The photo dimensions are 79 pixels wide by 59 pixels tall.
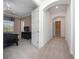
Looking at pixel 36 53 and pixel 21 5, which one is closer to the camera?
pixel 36 53

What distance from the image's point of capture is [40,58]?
349 cm

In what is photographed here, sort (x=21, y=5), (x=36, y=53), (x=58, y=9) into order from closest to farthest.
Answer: (x=36, y=53) → (x=21, y=5) → (x=58, y=9)

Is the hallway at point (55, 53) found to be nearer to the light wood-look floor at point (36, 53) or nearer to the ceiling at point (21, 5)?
the light wood-look floor at point (36, 53)

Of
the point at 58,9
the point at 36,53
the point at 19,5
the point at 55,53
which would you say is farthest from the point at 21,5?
the point at 55,53

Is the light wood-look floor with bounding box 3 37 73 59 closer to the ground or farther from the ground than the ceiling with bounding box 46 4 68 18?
closer to the ground

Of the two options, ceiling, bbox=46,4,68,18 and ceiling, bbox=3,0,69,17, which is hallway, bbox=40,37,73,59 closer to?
ceiling, bbox=3,0,69,17

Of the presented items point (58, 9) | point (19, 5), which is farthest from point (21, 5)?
point (58, 9)

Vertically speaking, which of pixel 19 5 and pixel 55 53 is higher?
pixel 19 5

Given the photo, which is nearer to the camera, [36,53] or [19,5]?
[36,53]

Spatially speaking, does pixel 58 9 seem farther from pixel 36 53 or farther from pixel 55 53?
pixel 36 53

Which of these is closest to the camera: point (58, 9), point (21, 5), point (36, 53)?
point (36, 53)

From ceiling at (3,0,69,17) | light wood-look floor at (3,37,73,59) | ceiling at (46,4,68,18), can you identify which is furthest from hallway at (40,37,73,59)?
ceiling at (46,4,68,18)

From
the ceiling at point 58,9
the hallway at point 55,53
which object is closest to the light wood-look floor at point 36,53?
the hallway at point 55,53
